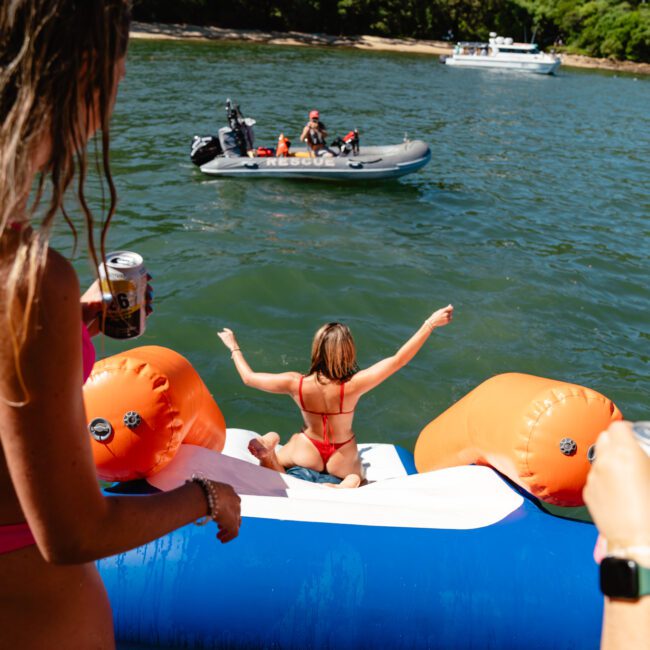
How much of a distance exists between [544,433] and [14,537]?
223 centimetres

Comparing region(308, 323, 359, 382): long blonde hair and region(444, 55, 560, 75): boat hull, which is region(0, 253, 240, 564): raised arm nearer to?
region(308, 323, 359, 382): long blonde hair

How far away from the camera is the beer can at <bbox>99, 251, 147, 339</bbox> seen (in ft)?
5.70

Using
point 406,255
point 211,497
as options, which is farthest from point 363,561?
point 406,255

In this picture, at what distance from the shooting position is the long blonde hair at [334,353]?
3.44 metres

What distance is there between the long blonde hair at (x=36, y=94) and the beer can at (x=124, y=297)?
0.77 m

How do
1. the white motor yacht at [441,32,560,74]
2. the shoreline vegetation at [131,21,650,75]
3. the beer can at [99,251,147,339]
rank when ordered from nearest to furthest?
the beer can at [99,251,147,339] → the white motor yacht at [441,32,560,74] → the shoreline vegetation at [131,21,650,75]

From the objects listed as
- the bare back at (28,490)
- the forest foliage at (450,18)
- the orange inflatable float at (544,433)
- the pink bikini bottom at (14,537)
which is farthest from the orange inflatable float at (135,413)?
the forest foliage at (450,18)

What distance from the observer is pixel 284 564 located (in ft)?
8.01

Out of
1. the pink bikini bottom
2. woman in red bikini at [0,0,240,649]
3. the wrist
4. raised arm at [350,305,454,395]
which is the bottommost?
raised arm at [350,305,454,395]

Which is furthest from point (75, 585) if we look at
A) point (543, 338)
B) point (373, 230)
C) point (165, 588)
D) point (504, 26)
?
point (504, 26)

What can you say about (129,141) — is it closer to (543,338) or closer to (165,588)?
(543,338)

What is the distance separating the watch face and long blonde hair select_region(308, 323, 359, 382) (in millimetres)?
2488

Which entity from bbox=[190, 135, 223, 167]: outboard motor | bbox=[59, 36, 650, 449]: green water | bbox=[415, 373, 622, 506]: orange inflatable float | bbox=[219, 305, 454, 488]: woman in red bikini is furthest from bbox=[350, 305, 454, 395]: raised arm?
bbox=[190, 135, 223, 167]: outboard motor

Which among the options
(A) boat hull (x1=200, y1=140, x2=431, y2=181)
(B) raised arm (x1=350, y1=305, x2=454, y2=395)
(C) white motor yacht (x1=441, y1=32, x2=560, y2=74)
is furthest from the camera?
(C) white motor yacht (x1=441, y1=32, x2=560, y2=74)
